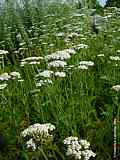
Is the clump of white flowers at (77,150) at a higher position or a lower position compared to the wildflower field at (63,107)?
higher

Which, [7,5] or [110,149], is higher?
[7,5]

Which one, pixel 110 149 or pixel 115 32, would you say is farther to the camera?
pixel 115 32

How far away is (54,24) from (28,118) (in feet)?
11.1

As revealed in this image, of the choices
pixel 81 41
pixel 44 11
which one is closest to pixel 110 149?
pixel 81 41

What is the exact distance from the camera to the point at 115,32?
22.7ft

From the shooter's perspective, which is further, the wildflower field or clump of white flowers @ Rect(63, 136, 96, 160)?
the wildflower field

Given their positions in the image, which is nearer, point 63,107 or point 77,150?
point 77,150

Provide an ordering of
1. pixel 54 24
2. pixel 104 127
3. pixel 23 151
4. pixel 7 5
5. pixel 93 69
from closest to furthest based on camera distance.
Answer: pixel 23 151, pixel 104 127, pixel 93 69, pixel 54 24, pixel 7 5

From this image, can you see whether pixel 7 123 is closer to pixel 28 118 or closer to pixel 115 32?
pixel 28 118

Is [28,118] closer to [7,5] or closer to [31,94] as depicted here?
[31,94]

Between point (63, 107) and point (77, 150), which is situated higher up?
point (77, 150)

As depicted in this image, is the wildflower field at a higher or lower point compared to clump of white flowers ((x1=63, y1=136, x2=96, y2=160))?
lower

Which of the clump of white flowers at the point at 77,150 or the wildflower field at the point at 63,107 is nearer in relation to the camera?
the clump of white flowers at the point at 77,150

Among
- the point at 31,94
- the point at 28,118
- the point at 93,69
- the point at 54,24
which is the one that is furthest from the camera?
the point at 54,24
